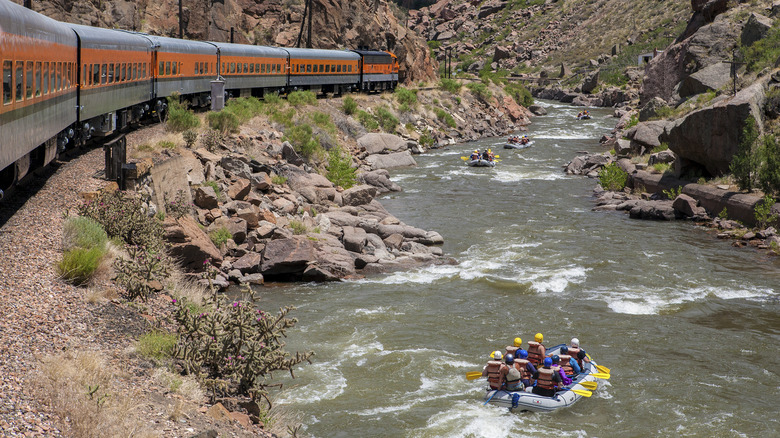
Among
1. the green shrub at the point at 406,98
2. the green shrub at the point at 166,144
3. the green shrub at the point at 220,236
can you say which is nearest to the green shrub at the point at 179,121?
the green shrub at the point at 166,144

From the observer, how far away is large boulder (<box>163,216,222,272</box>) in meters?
17.7

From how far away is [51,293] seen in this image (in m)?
10.7

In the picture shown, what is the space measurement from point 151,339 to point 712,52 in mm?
43714

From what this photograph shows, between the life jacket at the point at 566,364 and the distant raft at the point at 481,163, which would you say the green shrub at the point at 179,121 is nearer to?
the life jacket at the point at 566,364

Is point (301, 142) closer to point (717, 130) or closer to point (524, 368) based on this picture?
point (717, 130)

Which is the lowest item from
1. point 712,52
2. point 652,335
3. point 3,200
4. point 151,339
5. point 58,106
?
point 652,335

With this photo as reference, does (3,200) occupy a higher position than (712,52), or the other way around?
(712,52)

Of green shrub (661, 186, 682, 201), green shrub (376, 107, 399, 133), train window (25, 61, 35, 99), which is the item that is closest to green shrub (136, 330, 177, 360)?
train window (25, 61, 35, 99)

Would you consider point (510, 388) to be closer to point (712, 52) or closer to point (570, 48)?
point (712, 52)

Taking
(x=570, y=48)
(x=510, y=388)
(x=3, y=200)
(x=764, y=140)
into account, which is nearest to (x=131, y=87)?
(x=3, y=200)

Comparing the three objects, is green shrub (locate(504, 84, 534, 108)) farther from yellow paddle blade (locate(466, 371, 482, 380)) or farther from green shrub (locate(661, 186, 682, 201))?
yellow paddle blade (locate(466, 371, 482, 380))

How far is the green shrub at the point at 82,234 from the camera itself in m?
12.6

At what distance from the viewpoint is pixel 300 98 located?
44.6 m

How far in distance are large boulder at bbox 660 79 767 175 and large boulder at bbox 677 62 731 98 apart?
7.72 meters
